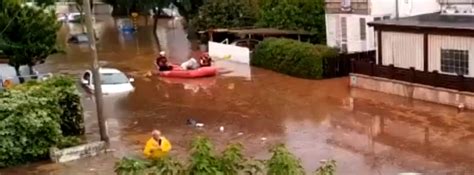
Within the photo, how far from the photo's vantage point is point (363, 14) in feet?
123

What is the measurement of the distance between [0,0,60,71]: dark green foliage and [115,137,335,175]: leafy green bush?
25.7m

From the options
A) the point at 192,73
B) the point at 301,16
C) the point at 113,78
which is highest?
the point at 301,16

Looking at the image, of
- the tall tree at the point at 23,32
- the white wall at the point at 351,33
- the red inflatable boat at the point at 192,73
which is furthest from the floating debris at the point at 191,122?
the white wall at the point at 351,33

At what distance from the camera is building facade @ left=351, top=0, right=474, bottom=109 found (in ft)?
86.1

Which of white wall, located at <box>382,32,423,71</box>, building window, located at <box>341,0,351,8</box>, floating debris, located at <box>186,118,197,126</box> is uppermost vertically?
building window, located at <box>341,0,351,8</box>

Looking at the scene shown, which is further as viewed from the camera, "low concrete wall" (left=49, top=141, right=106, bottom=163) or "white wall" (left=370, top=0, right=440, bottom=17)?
"white wall" (left=370, top=0, right=440, bottom=17)

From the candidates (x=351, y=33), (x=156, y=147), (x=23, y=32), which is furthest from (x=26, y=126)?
A: (x=351, y=33)

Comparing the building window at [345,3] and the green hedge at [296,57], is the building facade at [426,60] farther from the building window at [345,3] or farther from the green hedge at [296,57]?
the building window at [345,3]

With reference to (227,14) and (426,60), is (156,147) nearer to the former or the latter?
(426,60)

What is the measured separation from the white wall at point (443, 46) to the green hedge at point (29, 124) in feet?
45.3

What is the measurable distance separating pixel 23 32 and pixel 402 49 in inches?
Result: 657

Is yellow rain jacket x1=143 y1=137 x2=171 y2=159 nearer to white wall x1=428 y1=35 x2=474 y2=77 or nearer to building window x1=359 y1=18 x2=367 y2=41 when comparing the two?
white wall x1=428 y1=35 x2=474 y2=77

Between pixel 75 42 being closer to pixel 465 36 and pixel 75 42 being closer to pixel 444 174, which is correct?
pixel 465 36

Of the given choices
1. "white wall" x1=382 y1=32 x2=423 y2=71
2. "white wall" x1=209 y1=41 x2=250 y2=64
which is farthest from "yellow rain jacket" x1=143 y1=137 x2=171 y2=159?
"white wall" x1=209 y1=41 x2=250 y2=64
